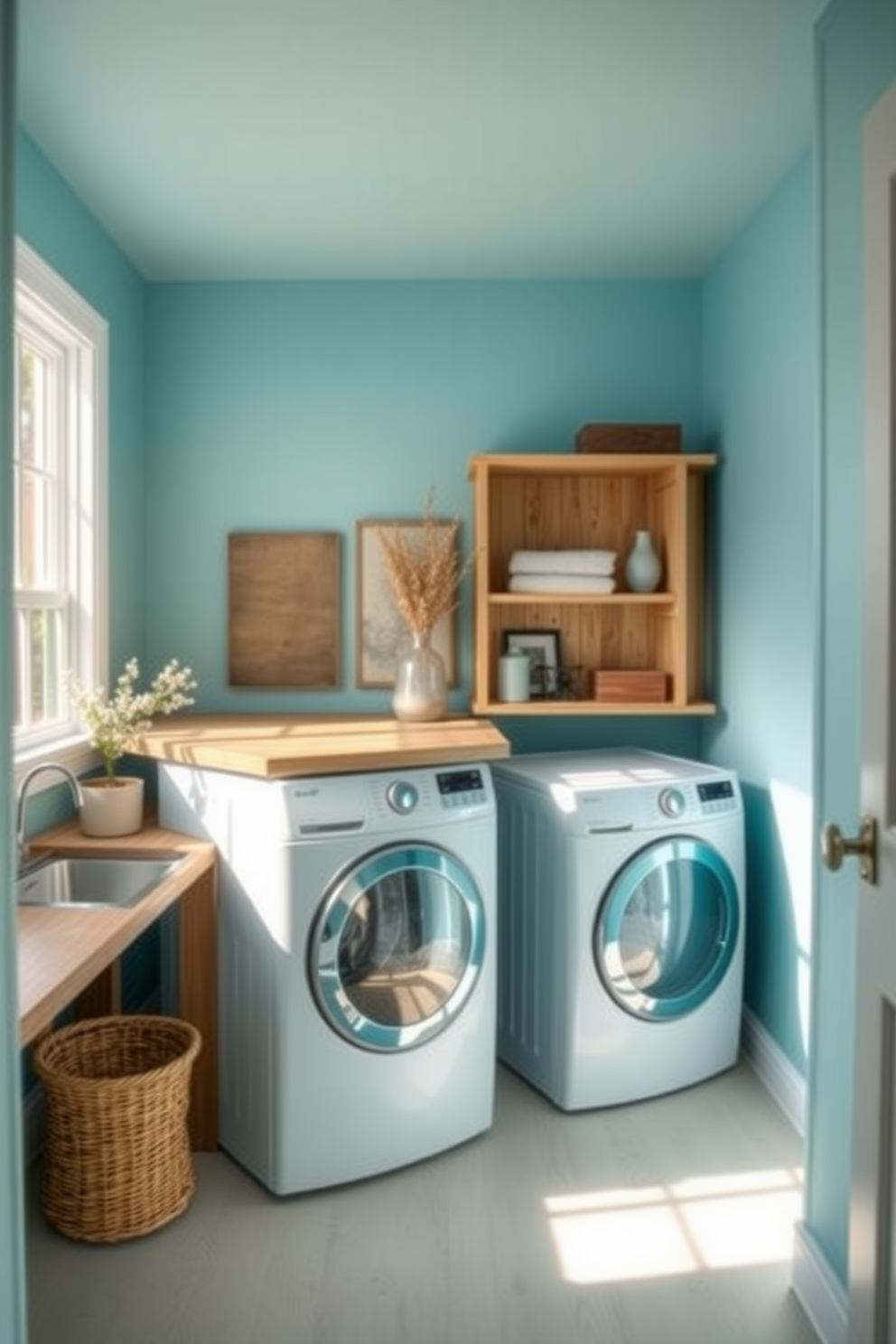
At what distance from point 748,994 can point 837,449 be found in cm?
196

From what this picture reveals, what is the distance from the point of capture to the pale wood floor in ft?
6.37

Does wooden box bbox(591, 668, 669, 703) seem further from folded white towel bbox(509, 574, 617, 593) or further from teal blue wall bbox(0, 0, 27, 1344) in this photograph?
teal blue wall bbox(0, 0, 27, 1344)

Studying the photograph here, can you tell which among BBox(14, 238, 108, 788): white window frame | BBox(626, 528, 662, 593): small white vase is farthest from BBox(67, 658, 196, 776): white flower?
BBox(626, 528, 662, 593): small white vase

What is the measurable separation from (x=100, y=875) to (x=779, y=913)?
1.82m

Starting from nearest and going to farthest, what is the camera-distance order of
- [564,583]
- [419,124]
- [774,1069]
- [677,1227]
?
[677,1227] → [419,124] → [774,1069] → [564,583]

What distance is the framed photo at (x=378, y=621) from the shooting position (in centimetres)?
341

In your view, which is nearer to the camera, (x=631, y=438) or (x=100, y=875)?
(x=100, y=875)

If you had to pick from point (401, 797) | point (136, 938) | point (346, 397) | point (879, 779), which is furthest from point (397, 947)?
point (346, 397)

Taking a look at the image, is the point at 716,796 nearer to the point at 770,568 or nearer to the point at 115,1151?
the point at 770,568

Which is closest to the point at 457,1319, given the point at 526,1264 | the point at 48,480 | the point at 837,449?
the point at 526,1264

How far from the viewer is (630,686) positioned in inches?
127

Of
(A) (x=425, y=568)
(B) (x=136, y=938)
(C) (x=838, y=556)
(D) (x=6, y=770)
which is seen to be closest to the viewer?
(D) (x=6, y=770)

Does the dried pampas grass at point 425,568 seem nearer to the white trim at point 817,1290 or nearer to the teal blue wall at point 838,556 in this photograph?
the teal blue wall at point 838,556

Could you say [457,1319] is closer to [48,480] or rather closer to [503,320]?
[48,480]
